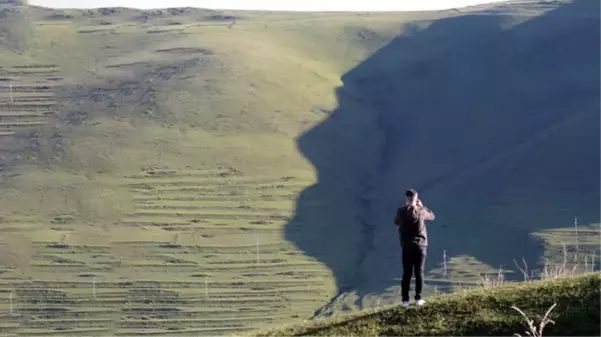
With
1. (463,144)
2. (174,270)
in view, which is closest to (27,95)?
(174,270)

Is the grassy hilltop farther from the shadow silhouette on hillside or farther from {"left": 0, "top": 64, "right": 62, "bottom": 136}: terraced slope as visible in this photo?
{"left": 0, "top": 64, "right": 62, "bottom": 136}: terraced slope

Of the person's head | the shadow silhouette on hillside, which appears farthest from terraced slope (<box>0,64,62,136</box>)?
the person's head

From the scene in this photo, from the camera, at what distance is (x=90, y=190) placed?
76.4 meters

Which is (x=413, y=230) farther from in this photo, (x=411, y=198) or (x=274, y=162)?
(x=274, y=162)

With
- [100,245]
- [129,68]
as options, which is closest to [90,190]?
[100,245]

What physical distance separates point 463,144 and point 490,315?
78.3 meters

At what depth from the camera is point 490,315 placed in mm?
11234

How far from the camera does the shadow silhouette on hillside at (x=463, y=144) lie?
6206 centimetres

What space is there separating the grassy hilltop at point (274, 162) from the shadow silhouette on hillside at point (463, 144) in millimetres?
303

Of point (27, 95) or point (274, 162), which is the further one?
point (27, 95)

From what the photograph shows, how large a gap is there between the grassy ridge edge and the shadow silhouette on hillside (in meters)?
41.4

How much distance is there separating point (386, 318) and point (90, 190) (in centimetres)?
6793

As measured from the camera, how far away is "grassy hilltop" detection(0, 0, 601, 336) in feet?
186

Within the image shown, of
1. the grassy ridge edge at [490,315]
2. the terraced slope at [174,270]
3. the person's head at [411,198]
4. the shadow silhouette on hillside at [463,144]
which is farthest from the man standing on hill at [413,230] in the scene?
the shadow silhouette on hillside at [463,144]
